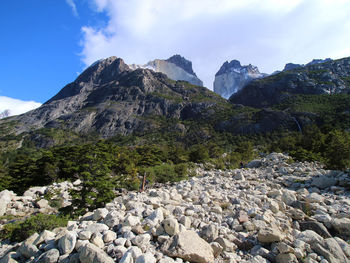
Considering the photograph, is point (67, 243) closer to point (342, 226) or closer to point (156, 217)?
point (156, 217)

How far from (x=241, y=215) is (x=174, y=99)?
16228 cm

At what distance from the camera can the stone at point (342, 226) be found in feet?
17.3

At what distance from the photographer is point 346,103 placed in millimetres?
86312

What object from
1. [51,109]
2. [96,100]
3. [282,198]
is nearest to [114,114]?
[96,100]

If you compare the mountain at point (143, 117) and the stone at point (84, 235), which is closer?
the stone at point (84, 235)

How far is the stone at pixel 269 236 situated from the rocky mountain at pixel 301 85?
14596 centimetres

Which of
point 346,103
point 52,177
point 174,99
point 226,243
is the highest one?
point 174,99

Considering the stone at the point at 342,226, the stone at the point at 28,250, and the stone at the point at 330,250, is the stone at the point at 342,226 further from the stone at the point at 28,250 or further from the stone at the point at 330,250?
the stone at the point at 28,250

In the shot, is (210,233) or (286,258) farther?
(210,233)

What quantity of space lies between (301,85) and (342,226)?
159 m

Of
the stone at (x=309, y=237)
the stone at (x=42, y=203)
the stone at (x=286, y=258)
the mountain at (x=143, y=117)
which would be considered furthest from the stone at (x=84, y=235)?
the mountain at (x=143, y=117)

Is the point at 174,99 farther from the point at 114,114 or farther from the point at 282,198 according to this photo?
the point at 282,198

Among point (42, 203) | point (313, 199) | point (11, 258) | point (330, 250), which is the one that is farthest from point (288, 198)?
point (42, 203)

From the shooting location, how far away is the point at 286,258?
4047 mm
